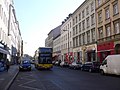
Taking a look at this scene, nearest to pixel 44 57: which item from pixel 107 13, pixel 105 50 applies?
pixel 105 50

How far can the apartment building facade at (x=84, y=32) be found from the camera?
45500 millimetres

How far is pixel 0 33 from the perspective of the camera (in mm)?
35156

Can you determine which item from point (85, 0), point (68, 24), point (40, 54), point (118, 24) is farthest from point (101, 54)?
point (68, 24)

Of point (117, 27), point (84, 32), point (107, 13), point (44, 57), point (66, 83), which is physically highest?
point (107, 13)

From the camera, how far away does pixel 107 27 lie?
38219mm

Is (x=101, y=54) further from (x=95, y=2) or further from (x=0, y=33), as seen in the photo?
(x=0, y=33)

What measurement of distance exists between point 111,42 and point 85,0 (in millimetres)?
17545

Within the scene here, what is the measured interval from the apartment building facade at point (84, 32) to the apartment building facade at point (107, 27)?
262cm

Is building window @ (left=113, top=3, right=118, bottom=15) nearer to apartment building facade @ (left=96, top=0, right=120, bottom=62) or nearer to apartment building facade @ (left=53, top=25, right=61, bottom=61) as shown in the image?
apartment building facade @ (left=96, top=0, right=120, bottom=62)

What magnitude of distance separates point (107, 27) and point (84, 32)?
540 inches

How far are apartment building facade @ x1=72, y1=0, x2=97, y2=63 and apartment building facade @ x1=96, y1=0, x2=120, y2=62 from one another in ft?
8.58

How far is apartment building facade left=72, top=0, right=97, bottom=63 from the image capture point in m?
45.5

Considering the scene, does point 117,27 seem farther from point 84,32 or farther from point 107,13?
point 84,32

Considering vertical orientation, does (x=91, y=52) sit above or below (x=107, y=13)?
below
